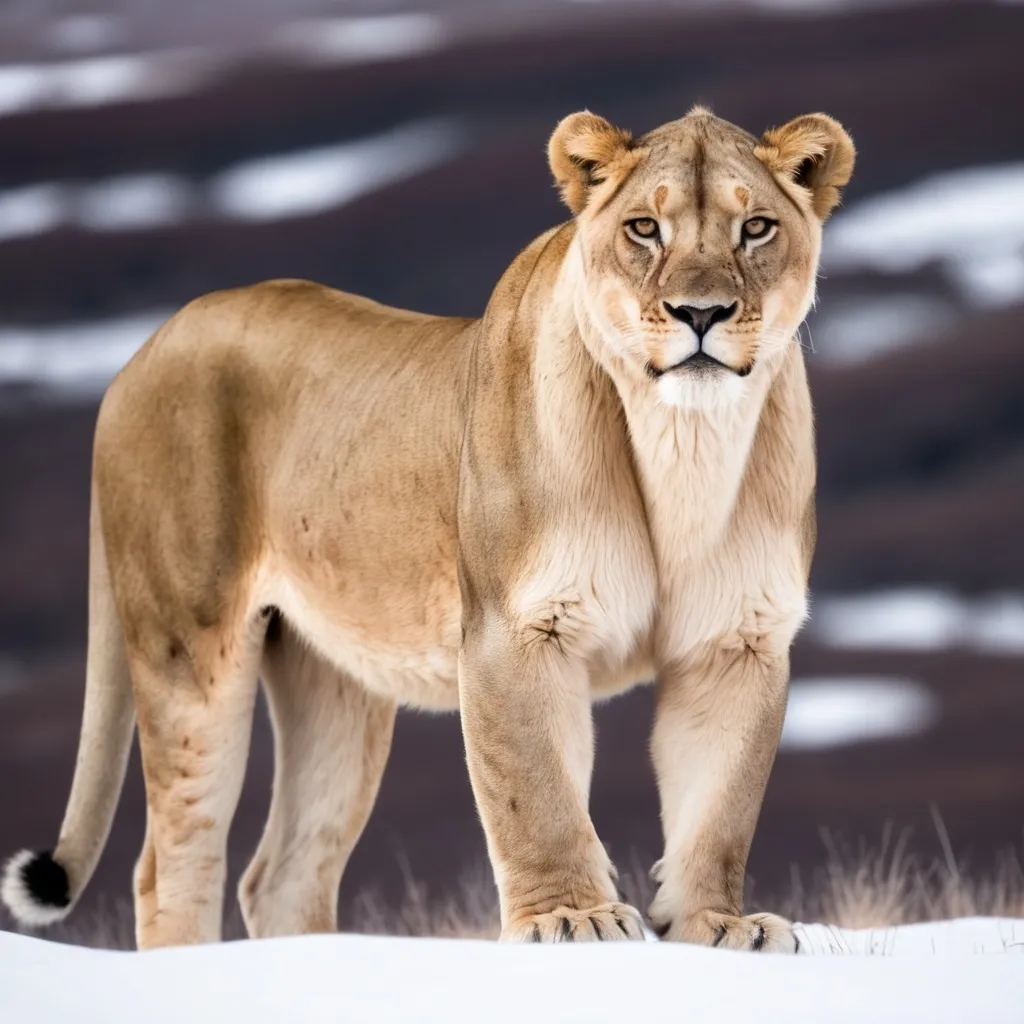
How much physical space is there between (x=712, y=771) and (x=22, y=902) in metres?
1.65

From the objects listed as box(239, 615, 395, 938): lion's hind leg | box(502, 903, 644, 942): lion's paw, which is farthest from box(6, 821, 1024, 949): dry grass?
box(502, 903, 644, 942): lion's paw

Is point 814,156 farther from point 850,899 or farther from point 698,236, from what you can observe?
point 850,899

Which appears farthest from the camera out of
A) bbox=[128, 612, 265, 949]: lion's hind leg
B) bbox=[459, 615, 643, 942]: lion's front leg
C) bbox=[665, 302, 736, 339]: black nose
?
bbox=[128, 612, 265, 949]: lion's hind leg

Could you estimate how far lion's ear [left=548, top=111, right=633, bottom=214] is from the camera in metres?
3.62

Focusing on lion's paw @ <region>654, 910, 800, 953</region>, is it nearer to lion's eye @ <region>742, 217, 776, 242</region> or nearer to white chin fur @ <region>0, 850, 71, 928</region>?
lion's eye @ <region>742, 217, 776, 242</region>

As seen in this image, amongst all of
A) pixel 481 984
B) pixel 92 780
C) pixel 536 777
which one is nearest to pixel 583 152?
pixel 536 777

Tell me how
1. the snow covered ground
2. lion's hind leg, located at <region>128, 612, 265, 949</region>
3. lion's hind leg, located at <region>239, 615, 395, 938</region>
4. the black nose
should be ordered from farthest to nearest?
1. lion's hind leg, located at <region>239, 615, 395, 938</region>
2. lion's hind leg, located at <region>128, 612, 265, 949</region>
3. the black nose
4. the snow covered ground

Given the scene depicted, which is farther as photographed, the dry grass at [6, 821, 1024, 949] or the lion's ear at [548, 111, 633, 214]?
the dry grass at [6, 821, 1024, 949]

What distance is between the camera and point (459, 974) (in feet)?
9.71

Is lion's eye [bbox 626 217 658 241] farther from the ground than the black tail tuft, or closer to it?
farther from the ground

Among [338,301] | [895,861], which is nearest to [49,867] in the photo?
[338,301]

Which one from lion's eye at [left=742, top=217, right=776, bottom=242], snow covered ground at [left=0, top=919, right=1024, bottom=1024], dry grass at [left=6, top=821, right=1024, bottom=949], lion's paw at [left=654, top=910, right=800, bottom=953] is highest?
lion's eye at [left=742, top=217, right=776, bottom=242]

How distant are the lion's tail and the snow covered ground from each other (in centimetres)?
140

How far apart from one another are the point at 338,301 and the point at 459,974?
2.07 meters
